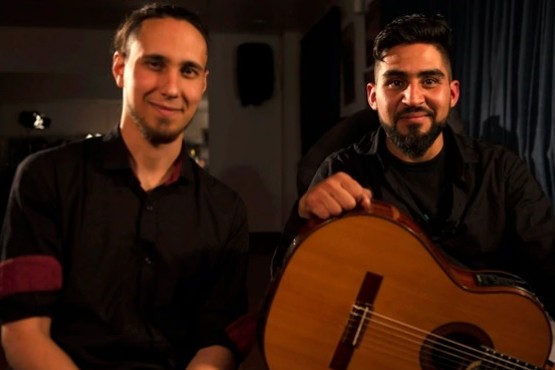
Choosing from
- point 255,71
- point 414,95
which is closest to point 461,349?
point 414,95

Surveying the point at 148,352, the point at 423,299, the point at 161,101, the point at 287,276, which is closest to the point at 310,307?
the point at 287,276

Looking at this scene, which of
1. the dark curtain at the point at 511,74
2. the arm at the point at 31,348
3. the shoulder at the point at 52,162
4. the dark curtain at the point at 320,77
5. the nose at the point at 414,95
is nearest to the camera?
the arm at the point at 31,348

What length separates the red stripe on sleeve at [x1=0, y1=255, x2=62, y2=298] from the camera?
0.98m

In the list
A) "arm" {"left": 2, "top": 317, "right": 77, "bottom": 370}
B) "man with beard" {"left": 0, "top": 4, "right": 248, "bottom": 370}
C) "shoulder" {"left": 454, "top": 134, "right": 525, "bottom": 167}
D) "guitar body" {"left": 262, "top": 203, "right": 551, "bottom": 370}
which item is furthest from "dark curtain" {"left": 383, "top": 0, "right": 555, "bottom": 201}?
"arm" {"left": 2, "top": 317, "right": 77, "bottom": 370}

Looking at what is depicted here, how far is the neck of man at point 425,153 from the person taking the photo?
1365 millimetres

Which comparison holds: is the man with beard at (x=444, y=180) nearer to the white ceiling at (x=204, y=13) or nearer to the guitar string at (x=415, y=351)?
the guitar string at (x=415, y=351)

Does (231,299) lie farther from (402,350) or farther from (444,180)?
(444,180)

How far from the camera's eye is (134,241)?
1.09 metres

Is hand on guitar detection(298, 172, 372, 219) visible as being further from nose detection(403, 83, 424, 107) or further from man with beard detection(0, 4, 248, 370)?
nose detection(403, 83, 424, 107)

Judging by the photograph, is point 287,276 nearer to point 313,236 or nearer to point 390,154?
point 313,236

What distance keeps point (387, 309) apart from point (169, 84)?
0.62 m

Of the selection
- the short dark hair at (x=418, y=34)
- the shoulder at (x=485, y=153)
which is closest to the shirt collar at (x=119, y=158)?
the short dark hair at (x=418, y=34)

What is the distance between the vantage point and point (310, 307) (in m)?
1.00

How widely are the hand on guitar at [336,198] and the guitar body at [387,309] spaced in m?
0.02
